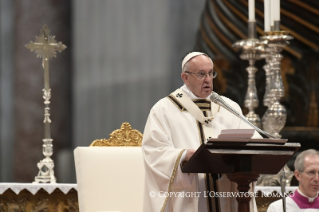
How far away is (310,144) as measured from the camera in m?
7.50

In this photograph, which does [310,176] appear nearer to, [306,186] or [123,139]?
[306,186]

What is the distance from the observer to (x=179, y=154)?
3.89 meters

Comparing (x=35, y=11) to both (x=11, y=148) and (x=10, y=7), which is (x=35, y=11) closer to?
(x=10, y=7)

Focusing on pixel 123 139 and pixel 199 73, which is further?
pixel 123 139

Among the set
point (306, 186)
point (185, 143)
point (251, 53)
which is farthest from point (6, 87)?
point (306, 186)

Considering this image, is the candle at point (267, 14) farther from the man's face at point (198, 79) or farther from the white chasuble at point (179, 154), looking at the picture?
the man's face at point (198, 79)

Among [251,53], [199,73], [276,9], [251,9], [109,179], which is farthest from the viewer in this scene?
[251,53]

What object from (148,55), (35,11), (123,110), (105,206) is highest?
(35,11)

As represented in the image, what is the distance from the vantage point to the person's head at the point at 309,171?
462 centimetres

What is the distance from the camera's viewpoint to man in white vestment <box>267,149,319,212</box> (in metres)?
4.62

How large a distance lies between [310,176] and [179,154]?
118cm

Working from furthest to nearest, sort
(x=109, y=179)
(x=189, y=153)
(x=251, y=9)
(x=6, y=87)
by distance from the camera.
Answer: (x=6, y=87) < (x=251, y=9) < (x=109, y=179) < (x=189, y=153)

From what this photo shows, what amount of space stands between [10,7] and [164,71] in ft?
6.23

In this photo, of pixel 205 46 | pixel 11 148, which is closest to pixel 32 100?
pixel 11 148
